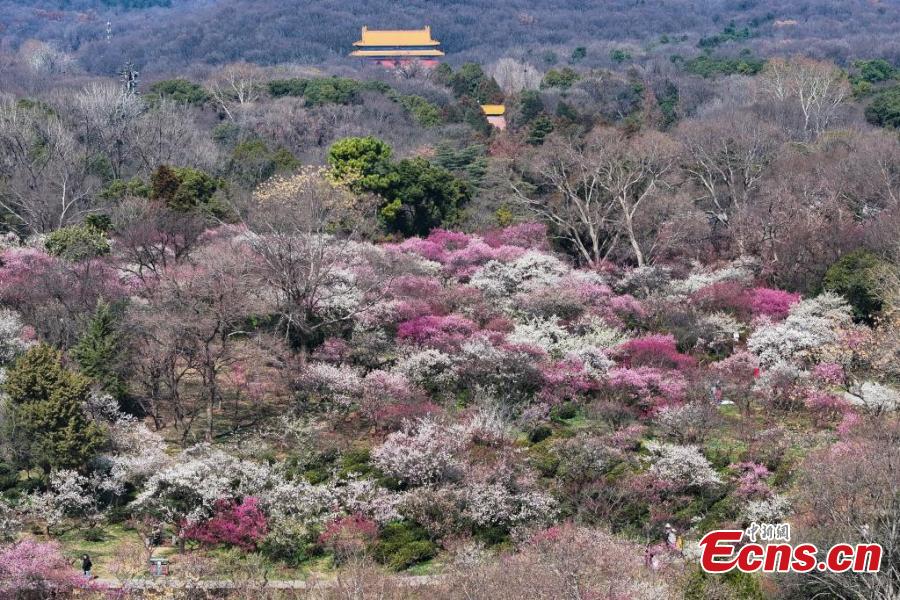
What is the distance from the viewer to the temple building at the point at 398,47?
115m

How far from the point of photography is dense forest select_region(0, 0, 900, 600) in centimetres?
2327

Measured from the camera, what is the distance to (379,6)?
14688 centimetres

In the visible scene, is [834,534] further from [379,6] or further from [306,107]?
[379,6]

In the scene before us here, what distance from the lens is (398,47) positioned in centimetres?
11650

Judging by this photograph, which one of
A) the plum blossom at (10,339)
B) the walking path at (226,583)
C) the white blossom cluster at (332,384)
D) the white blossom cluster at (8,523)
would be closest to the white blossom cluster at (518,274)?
the white blossom cluster at (332,384)

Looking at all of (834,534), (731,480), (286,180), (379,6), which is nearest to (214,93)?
(286,180)

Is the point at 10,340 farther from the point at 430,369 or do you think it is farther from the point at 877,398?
the point at 877,398

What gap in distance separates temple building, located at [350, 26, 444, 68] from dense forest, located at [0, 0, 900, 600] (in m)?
55.4

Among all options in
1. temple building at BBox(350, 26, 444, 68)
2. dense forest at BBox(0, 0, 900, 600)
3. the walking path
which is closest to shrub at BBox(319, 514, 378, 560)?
dense forest at BBox(0, 0, 900, 600)

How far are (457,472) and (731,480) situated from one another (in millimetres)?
5555

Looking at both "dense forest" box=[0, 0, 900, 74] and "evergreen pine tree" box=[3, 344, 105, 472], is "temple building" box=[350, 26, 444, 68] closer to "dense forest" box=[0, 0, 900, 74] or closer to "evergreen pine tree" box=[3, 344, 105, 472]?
"dense forest" box=[0, 0, 900, 74]

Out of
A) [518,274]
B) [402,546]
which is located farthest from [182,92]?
[402,546]

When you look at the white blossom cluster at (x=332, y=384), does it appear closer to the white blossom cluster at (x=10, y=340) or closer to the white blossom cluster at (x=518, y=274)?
the white blossom cluster at (x=10, y=340)

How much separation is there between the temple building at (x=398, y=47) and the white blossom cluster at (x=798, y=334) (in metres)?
80.7
